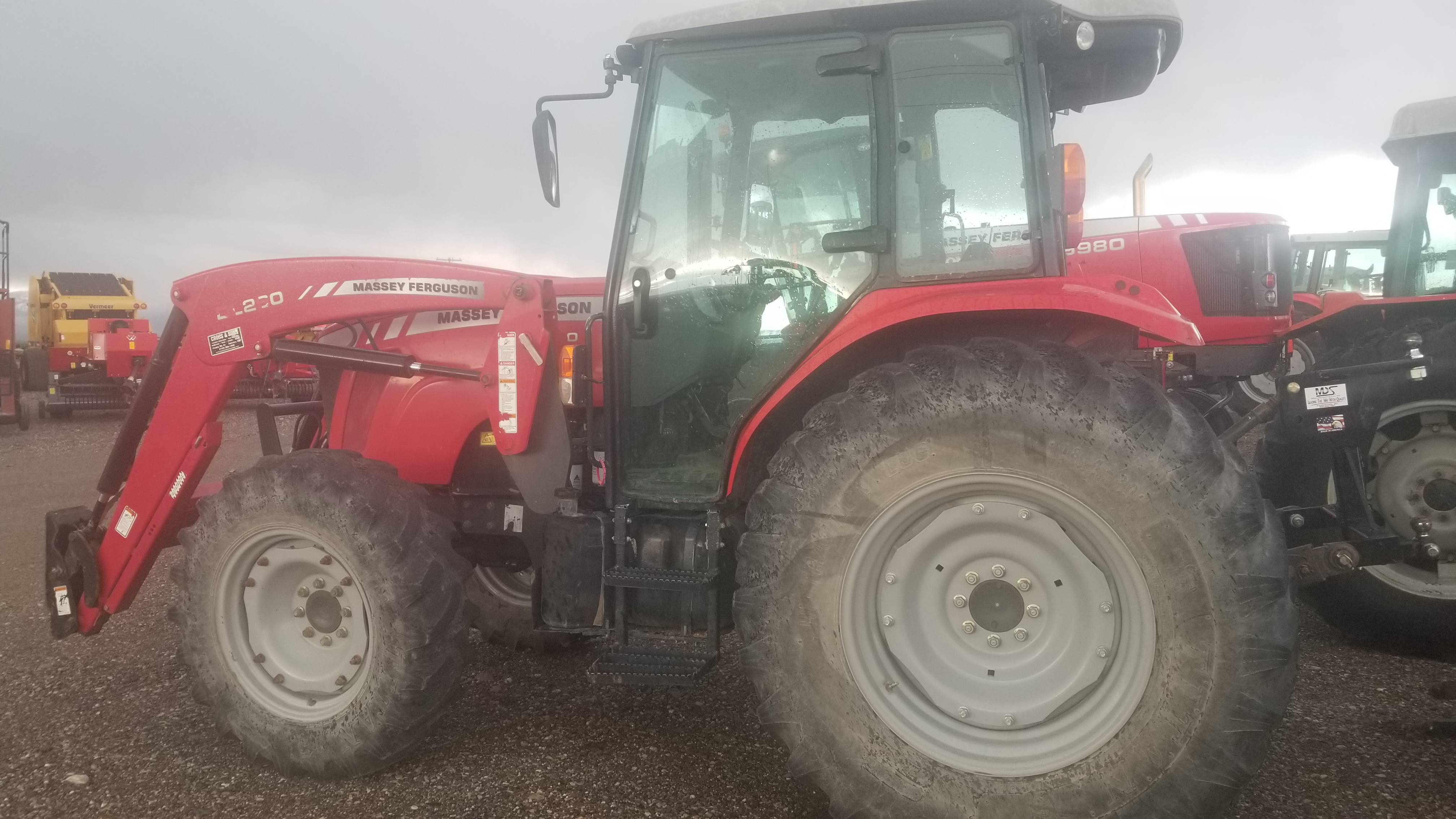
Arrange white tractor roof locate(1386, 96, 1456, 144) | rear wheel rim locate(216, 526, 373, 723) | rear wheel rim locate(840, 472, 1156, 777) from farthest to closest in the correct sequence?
white tractor roof locate(1386, 96, 1456, 144) < rear wheel rim locate(216, 526, 373, 723) < rear wheel rim locate(840, 472, 1156, 777)

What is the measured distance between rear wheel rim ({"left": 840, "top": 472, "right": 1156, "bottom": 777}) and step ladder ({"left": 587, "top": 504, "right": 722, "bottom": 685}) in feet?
1.62

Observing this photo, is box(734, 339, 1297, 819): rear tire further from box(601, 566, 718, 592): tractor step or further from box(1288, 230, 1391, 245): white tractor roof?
box(1288, 230, 1391, 245): white tractor roof

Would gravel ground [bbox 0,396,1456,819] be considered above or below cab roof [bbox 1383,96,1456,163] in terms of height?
below

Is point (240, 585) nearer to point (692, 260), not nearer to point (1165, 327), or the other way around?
point (692, 260)

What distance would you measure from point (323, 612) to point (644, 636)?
1.04m

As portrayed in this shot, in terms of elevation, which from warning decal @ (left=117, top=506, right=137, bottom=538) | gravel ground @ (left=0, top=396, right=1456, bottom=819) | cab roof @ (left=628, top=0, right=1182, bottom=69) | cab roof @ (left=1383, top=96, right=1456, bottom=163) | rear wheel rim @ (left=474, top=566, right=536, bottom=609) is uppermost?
cab roof @ (left=1383, top=96, right=1456, bottom=163)

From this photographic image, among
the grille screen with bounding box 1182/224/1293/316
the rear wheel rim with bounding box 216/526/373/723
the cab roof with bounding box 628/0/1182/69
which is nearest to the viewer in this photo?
the cab roof with bounding box 628/0/1182/69

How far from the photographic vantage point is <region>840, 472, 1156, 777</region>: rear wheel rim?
2115mm

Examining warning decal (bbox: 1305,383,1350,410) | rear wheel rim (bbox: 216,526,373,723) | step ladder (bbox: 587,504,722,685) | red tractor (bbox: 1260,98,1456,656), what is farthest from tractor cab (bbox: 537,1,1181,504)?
red tractor (bbox: 1260,98,1456,656)

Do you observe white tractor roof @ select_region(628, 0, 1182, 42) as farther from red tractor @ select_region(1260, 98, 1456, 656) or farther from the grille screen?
the grille screen

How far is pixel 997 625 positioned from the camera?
89.1 inches

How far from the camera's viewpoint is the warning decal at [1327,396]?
3.07 metres

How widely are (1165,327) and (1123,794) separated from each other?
1.09 metres

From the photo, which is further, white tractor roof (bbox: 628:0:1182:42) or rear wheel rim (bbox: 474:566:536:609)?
rear wheel rim (bbox: 474:566:536:609)
